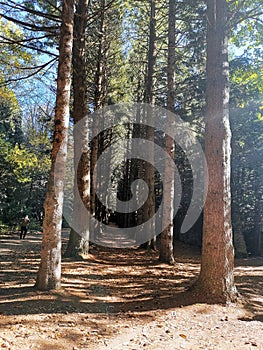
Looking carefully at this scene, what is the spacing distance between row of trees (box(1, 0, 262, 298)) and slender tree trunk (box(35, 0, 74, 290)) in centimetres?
2

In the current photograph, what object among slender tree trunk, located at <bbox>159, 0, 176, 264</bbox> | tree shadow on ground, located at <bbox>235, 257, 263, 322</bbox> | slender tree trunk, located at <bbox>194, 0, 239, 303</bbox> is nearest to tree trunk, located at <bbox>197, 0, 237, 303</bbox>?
slender tree trunk, located at <bbox>194, 0, 239, 303</bbox>

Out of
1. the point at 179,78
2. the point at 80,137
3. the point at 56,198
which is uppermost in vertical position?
the point at 179,78

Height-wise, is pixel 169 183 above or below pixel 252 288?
above

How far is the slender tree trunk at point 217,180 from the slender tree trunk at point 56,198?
2.73 m

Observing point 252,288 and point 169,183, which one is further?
point 169,183

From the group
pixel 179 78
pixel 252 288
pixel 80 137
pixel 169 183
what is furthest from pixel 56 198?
pixel 179 78

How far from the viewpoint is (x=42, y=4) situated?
9.03m

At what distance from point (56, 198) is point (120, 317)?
233cm

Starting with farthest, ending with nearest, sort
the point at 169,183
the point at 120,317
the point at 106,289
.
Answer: the point at 169,183, the point at 106,289, the point at 120,317

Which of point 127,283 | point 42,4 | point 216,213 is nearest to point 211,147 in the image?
point 216,213

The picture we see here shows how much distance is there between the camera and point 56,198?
17.7 feet

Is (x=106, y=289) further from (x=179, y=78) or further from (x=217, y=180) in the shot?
(x=179, y=78)

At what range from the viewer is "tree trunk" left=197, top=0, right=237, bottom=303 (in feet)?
17.3

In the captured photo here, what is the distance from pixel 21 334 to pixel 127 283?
370cm
